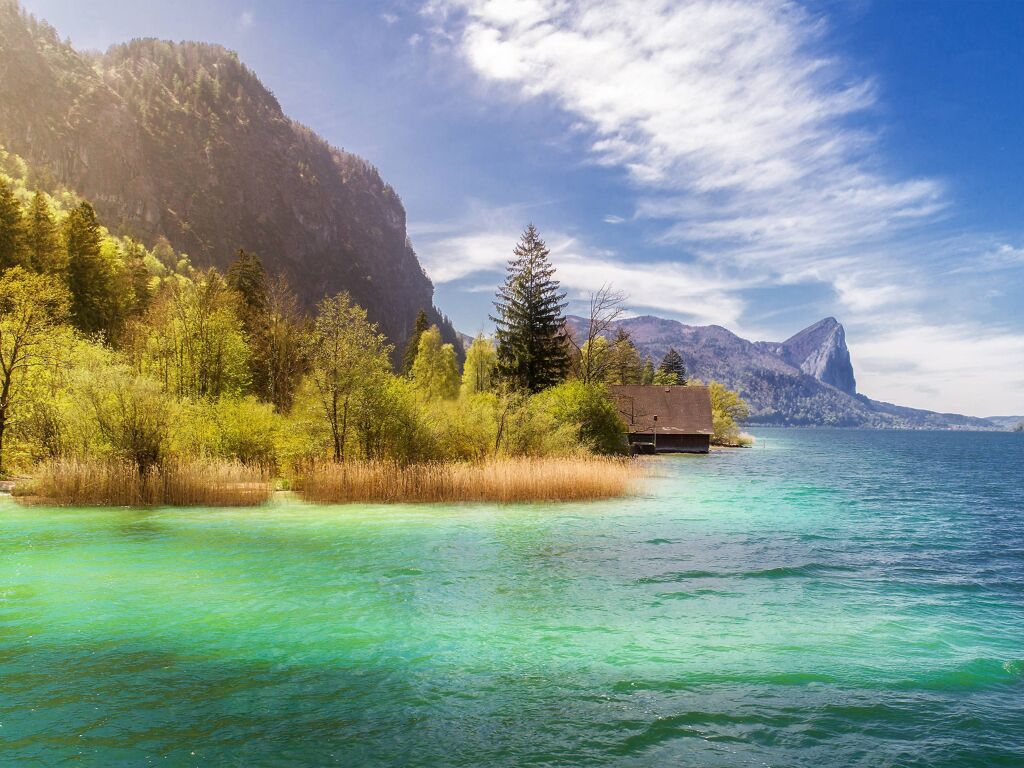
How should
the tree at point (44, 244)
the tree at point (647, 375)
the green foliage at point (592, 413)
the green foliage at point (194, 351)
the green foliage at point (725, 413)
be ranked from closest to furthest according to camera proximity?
the green foliage at point (194, 351) < the green foliage at point (592, 413) < the tree at point (44, 244) < the green foliage at point (725, 413) < the tree at point (647, 375)

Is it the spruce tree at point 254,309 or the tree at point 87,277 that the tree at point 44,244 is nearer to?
the tree at point 87,277

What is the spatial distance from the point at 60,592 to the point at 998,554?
22748 mm

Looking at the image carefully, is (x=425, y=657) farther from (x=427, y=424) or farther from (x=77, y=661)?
(x=427, y=424)

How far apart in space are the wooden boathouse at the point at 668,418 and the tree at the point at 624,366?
467cm

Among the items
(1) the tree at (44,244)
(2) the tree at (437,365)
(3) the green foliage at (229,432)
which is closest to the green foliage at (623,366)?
(2) the tree at (437,365)

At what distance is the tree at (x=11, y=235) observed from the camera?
144 ft

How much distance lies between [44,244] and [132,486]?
38100mm

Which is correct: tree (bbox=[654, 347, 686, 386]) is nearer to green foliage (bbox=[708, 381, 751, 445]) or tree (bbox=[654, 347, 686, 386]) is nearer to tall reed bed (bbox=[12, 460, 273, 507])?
green foliage (bbox=[708, 381, 751, 445])

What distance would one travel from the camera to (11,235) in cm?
4441

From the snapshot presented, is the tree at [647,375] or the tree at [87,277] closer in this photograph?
the tree at [87,277]

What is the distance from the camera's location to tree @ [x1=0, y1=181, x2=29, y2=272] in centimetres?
4375

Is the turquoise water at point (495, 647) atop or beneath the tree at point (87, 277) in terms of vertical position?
beneath

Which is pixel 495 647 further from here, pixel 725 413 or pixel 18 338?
pixel 725 413

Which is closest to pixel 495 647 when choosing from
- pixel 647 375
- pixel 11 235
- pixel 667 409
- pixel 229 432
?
pixel 229 432
